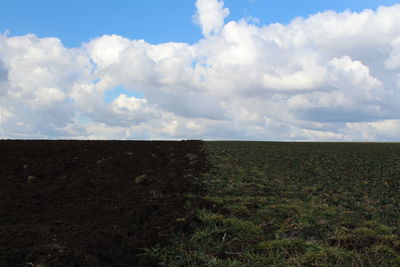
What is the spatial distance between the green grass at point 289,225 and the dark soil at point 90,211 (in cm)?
71

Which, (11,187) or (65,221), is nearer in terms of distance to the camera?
(65,221)

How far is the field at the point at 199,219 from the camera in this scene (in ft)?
21.5

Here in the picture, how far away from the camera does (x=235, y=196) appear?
38.8ft

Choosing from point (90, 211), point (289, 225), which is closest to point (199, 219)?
point (289, 225)

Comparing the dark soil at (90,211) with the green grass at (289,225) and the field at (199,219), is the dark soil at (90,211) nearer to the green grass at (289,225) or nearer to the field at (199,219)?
the field at (199,219)

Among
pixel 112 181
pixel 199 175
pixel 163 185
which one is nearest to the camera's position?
pixel 163 185

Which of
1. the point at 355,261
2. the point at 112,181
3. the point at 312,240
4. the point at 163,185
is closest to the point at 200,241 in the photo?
the point at 312,240

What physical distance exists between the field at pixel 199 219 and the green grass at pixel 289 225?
0.03 m

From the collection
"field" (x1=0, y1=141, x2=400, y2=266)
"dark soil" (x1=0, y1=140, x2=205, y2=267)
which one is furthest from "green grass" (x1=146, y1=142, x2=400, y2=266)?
"dark soil" (x1=0, y1=140, x2=205, y2=267)

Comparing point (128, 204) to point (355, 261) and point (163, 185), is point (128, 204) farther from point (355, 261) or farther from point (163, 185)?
point (355, 261)

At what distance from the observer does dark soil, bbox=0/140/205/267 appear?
6516mm

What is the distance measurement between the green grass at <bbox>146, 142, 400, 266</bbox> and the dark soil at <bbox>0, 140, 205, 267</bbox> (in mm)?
711

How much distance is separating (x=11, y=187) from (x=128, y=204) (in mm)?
7844

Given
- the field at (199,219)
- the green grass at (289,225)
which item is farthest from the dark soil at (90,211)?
the green grass at (289,225)
